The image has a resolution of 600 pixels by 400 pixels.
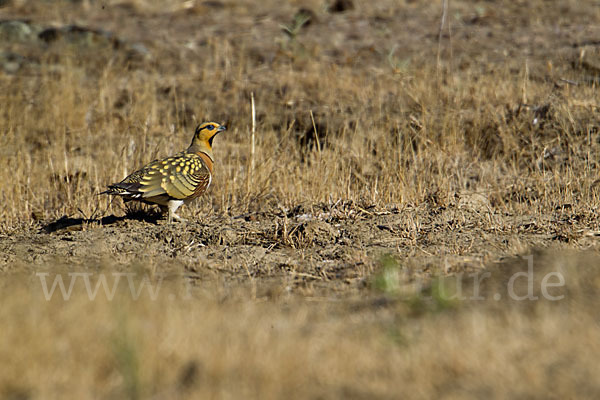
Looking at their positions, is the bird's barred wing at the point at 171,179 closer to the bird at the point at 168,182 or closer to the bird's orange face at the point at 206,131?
the bird at the point at 168,182

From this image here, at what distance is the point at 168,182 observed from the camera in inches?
217

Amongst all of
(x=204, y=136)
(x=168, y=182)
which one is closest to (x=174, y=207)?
(x=168, y=182)

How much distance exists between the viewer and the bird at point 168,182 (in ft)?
17.7

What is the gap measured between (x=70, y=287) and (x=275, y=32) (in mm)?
10376

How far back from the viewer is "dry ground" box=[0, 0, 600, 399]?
2693 mm

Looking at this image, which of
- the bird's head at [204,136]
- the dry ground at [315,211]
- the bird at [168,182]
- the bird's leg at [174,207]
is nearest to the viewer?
the dry ground at [315,211]

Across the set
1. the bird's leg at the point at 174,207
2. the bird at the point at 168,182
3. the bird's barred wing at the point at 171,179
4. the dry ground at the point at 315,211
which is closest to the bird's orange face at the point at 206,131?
the bird at the point at 168,182

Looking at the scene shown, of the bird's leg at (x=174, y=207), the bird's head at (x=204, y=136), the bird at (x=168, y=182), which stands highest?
the bird's head at (x=204, y=136)

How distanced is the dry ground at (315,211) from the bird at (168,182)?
260 mm

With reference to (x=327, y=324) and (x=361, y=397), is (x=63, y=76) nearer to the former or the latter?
(x=327, y=324)

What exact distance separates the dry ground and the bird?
0.26 meters

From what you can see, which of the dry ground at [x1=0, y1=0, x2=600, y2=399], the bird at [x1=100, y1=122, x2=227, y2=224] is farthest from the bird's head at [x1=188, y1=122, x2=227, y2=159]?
the dry ground at [x1=0, y1=0, x2=600, y2=399]

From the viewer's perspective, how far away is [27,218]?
21.2 ft

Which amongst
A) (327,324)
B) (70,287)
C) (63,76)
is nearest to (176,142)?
(63,76)
